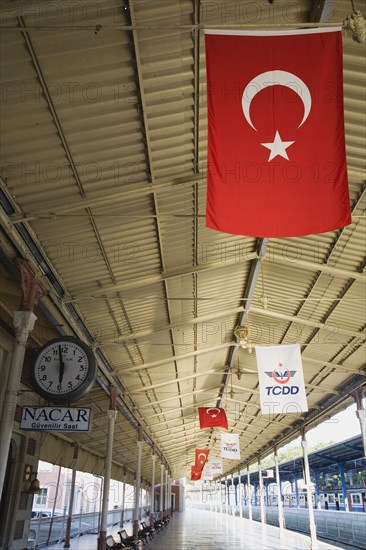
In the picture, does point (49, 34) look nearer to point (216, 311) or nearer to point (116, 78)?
point (116, 78)

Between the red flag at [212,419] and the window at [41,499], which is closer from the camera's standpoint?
the window at [41,499]

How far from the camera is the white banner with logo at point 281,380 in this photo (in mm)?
10297

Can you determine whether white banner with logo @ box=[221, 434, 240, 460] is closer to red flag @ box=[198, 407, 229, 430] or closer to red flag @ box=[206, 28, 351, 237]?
red flag @ box=[198, 407, 229, 430]

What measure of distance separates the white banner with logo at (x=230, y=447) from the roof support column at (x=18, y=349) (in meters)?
15.1

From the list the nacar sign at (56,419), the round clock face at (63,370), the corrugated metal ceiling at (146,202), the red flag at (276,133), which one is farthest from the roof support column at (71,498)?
the red flag at (276,133)

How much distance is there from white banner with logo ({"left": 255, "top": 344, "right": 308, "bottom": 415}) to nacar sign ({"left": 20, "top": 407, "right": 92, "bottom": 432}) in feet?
16.0

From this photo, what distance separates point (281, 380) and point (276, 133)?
25.0 ft

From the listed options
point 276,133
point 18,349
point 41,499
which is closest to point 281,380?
point 18,349

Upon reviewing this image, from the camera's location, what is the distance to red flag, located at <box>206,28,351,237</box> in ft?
12.4

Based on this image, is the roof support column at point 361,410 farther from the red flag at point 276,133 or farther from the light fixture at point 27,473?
the red flag at point 276,133

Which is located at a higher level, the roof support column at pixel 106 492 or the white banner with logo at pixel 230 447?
the white banner with logo at pixel 230 447

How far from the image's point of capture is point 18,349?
257 inches

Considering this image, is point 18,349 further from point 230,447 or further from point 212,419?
point 230,447

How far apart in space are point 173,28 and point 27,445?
8.96 meters
